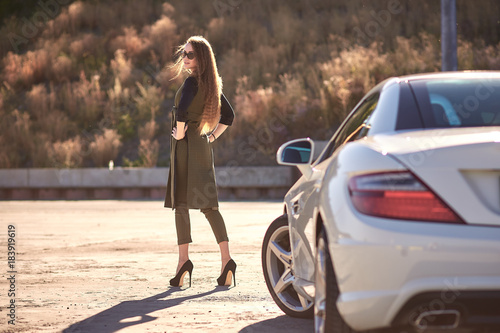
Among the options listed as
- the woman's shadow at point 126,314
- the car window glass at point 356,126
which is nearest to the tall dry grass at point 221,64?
the woman's shadow at point 126,314

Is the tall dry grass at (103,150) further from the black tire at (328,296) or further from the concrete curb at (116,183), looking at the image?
the black tire at (328,296)

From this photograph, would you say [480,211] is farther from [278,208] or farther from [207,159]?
[278,208]

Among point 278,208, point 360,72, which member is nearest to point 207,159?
point 278,208

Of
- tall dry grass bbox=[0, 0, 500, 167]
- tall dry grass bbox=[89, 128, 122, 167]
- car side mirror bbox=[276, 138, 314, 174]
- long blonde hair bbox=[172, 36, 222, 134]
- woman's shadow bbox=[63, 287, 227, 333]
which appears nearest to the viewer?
car side mirror bbox=[276, 138, 314, 174]

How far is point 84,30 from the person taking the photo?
4069 cm

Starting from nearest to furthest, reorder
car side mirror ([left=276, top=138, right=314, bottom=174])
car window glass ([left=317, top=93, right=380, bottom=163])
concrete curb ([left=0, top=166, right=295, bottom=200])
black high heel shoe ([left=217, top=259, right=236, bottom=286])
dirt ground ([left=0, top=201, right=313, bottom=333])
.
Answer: car window glass ([left=317, top=93, right=380, bottom=163]) → car side mirror ([left=276, top=138, right=314, bottom=174]) → dirt ground ([left=0, top=201, right=313, bottom=333]) → black high heel shoe ([left=217, top=259, right=236, bottom=286]) → concrete curb ([left=0, top=166, right=295, bottom=200])

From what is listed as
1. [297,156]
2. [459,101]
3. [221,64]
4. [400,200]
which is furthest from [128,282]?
[221,64]

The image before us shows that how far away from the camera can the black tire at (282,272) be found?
241 inches

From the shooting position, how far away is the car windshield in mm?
4502

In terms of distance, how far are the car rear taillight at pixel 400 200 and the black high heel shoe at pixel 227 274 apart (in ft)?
13.2

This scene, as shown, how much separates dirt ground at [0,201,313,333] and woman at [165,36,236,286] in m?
0.35

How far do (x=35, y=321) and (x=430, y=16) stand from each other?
98.4 ft

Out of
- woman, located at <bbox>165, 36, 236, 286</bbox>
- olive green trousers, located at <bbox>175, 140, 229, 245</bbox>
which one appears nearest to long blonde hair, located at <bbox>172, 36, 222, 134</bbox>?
woman, located at <bbox>165, 36, 236, 286</bbox>

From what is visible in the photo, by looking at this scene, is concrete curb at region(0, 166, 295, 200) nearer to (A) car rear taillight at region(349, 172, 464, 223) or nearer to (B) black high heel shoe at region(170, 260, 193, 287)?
(B) black high heel shoe at region(170, 260, 193, 287)
